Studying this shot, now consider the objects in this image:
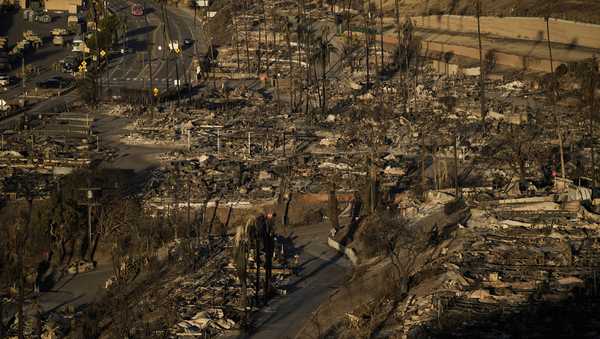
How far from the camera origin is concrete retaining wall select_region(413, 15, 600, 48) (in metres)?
59.6

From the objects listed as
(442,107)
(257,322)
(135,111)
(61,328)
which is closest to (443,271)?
(257,322)

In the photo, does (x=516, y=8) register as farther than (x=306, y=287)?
Yes

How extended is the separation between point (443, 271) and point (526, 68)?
31.5 metres

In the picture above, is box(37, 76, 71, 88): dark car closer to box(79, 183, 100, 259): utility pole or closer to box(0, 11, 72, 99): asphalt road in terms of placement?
box(0, 11, 72, 99): asphalt road

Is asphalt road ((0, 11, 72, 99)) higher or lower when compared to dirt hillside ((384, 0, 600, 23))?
lower

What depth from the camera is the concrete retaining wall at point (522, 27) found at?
59562 millimetres

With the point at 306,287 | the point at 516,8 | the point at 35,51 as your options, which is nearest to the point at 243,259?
the point at 306,287

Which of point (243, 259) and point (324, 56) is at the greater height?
point (243, 259)

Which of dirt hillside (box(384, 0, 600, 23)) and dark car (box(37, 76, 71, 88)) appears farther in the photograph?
dirt hillside (box(384, 0, 600, 23))

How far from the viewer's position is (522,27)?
6431 cm

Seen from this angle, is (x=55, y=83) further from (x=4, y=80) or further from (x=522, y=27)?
(x=522, y=27)

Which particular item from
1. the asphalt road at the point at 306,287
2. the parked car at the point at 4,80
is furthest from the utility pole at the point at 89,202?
the parked car at the point at 4,80

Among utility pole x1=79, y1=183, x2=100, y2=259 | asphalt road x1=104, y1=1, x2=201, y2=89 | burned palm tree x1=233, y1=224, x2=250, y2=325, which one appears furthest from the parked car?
burned palm tree x1=233, y1=224, x2=250, y2=325

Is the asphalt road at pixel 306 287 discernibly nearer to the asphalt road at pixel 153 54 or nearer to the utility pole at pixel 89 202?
the utility pole at pixel 89 202
